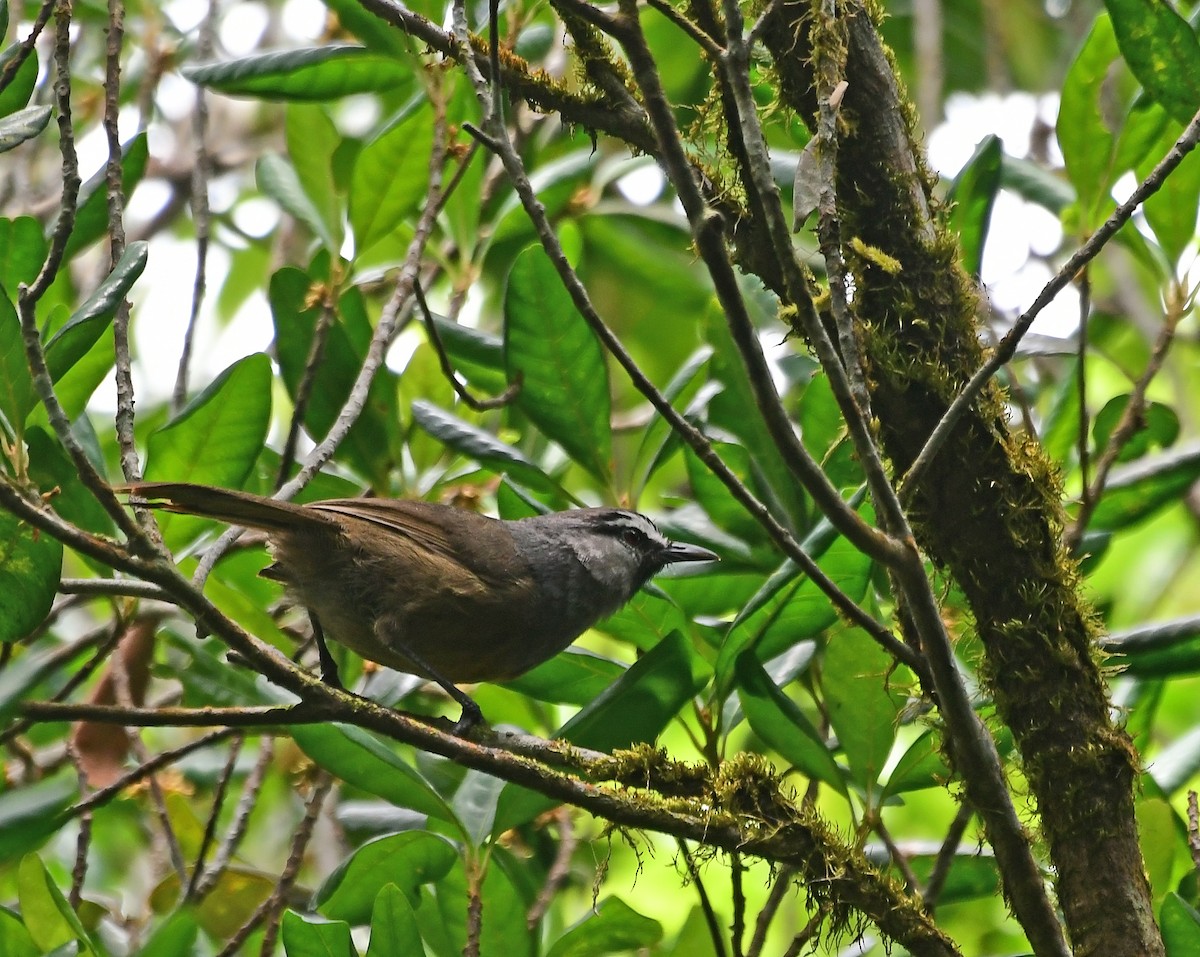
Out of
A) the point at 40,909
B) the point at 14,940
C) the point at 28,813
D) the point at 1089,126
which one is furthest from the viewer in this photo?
the point at 1089,126

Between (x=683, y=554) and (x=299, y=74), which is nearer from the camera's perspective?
(x=299, y=74)

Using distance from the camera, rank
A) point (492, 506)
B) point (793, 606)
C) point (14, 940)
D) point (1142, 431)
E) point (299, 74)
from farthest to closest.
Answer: point (492, 506) < point (1142, 431) < point (299, 74) < point (793, 606) < point (14, 940)

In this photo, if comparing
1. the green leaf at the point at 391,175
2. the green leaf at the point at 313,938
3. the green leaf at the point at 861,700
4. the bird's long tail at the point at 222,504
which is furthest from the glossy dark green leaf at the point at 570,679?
the green leaf at the point at 391,175

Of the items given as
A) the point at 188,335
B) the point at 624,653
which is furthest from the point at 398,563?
the point at 624,653

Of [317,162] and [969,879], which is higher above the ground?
[317,162]

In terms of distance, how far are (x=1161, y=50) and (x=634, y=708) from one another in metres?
1.91

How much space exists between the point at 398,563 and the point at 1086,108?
226 cm

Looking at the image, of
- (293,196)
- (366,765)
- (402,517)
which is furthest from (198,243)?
(366,765)

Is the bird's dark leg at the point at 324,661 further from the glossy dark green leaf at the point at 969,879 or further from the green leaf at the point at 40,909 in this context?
the glossy dark green leaf at the point at 969,879

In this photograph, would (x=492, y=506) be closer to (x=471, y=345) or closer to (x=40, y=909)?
(x=471, y=345)

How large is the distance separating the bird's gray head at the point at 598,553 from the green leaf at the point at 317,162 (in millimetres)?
1145

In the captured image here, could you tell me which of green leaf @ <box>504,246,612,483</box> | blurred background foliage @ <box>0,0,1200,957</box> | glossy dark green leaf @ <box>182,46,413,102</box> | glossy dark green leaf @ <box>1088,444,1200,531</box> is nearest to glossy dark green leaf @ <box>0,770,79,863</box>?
blurred background foliage @ <box>0,0,1200,957</box>

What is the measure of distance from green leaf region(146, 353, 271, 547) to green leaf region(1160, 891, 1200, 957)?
2216mm

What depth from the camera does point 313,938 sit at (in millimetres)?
2539
